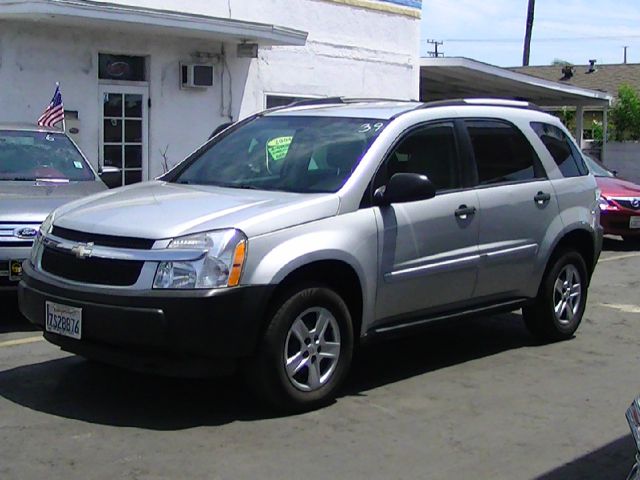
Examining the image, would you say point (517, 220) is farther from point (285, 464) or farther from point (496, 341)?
point (285, 464)

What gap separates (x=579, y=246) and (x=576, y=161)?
0.72 metres

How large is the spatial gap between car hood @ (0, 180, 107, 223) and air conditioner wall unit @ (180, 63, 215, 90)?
6.80m

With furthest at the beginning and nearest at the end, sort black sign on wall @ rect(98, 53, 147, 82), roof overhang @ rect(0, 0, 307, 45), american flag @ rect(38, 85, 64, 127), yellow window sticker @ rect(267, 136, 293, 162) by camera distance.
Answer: black sign on wall @ rect(98, 53, 147, 82) → american flag @ rect(38, 85, 64, 127) → roof overhang @ rect(0, 0, 307, 45) → yellow window sticker @ rect(267, 136, 293, 162)

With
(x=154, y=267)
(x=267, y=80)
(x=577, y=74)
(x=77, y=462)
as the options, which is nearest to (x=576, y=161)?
(x=154, y=267)

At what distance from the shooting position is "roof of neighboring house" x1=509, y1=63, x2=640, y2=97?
3553cm

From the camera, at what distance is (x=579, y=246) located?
8.20 m

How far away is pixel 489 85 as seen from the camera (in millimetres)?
23203

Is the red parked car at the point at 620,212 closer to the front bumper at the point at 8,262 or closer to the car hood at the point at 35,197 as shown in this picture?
the car hood at the point at 35,197

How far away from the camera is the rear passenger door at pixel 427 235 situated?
20.7 feet

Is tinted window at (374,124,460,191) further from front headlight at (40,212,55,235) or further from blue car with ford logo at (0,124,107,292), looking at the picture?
blue car with ford logo at (0,124,107,292)

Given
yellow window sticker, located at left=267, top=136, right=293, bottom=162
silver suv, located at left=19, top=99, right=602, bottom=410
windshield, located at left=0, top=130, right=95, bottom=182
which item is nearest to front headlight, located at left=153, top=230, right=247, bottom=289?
silver suv, located at left=19, top=99, right=602, bottom=410

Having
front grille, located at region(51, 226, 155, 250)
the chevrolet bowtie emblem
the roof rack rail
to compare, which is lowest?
the chevrolet bowtie emblem

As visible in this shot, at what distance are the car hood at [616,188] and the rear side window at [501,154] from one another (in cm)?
720

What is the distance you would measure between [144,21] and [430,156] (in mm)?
8475
